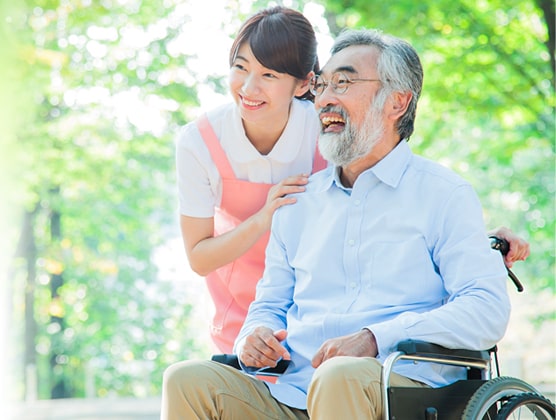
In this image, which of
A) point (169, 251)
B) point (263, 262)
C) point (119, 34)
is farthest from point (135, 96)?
point (263, 262)

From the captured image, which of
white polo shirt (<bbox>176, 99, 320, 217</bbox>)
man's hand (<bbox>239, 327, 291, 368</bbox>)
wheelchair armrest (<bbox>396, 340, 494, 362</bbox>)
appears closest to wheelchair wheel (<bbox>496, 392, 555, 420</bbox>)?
wheelchair armrest (<bbox>396, 340, 494, 362</bbox>)

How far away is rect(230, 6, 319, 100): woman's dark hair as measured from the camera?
2562 millimetres

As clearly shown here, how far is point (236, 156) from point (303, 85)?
0.28 m

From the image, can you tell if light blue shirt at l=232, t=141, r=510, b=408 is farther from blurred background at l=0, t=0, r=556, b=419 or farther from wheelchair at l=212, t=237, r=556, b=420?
blurred background at l=0, t=0, r=556, b=419

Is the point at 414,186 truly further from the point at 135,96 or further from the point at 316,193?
the point at 135,96

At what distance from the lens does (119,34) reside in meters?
10.0

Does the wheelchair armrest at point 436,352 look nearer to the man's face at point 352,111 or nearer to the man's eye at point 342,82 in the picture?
the man's face at point 352,111

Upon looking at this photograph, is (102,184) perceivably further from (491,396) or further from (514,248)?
(491,396)

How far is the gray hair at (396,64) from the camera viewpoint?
2.34 metres

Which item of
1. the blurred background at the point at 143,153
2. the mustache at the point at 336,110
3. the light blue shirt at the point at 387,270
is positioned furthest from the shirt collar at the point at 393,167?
the blurred background at the point at 143,153

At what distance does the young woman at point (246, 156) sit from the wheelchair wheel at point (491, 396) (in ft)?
2.67

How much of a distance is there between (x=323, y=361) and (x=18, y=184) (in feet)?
27.9

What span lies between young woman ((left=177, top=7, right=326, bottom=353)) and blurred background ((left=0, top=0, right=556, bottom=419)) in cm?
349

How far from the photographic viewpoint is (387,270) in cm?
216
